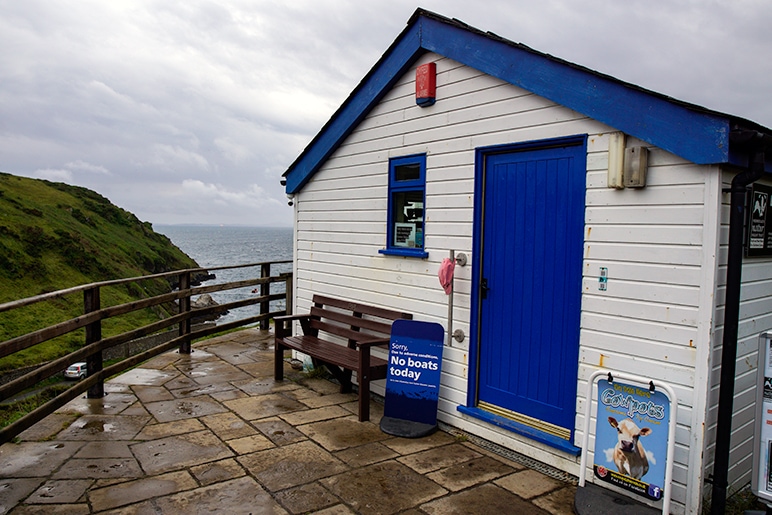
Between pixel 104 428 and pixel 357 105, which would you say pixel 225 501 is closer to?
pixel 104 428

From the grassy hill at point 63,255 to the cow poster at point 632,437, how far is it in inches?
589

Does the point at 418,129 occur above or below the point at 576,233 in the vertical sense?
above

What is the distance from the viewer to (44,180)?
46281 mm

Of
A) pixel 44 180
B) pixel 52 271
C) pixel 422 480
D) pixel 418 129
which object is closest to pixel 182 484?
pixel 422 480

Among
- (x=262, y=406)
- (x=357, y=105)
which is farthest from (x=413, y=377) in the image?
(x=357, y=105)

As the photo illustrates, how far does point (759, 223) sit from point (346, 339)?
4.31m

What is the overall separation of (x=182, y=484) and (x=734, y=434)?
3821 mm

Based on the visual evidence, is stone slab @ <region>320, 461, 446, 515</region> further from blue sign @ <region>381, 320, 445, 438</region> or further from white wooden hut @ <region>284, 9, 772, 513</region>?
white wooden hut @ <region>284, 9, 772, 513</region>

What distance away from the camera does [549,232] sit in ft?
13.8

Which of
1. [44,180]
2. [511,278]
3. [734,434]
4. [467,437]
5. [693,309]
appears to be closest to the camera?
[693,309]

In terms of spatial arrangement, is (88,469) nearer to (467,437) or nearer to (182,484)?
(182,484)

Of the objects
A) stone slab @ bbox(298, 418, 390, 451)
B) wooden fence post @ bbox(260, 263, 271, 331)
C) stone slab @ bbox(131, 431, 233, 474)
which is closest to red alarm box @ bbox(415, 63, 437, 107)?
stone slab @ bbox(298, 418, 390, 451)

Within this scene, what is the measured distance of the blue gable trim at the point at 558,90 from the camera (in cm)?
320

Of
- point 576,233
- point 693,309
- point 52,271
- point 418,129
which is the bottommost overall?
point 52,271
